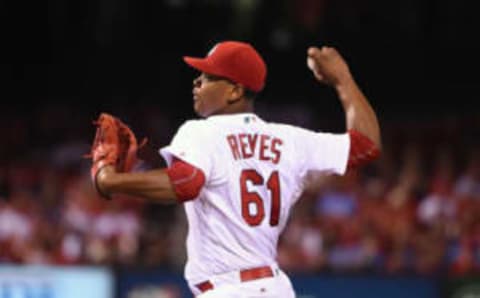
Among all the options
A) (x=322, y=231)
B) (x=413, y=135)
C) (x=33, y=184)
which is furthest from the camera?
(x=413, y=135)

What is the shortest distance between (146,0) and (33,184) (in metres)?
3.65

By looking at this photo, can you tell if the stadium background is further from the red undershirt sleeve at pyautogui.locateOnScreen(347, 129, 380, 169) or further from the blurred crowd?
the red undershirt sleeve at pyautogui.locateOnScreen(347, 129, 380, 169)

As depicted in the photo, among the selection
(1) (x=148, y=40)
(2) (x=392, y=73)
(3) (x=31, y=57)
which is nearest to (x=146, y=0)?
(1) (x=148, y=40)

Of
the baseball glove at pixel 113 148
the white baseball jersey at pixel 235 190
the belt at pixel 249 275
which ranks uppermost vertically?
the baseball glove at pixel 113 148

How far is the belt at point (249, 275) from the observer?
4359mm

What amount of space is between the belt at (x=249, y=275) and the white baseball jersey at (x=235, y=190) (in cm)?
2

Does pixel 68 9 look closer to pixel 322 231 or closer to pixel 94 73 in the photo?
pixel 94 73

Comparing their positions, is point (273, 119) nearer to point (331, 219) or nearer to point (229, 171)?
point (331, 219)

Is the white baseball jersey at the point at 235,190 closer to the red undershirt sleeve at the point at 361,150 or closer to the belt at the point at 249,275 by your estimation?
the belt at the point at 249,275

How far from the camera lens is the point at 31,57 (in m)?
15.4

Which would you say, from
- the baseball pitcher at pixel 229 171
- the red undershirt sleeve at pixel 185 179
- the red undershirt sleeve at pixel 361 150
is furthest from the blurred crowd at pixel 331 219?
the red undershirt sleeve at pixel 185 179

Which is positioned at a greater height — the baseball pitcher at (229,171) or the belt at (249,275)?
the baseball pitcher at (229,171)

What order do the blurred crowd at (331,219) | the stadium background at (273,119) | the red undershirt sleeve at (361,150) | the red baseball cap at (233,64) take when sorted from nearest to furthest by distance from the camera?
the red baseball cap at (233,64) < the red undershirt sleeve at (361,150) < the stadium background at (273,119) < the blurred crowd at (331,219)

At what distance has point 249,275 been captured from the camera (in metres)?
4.37
